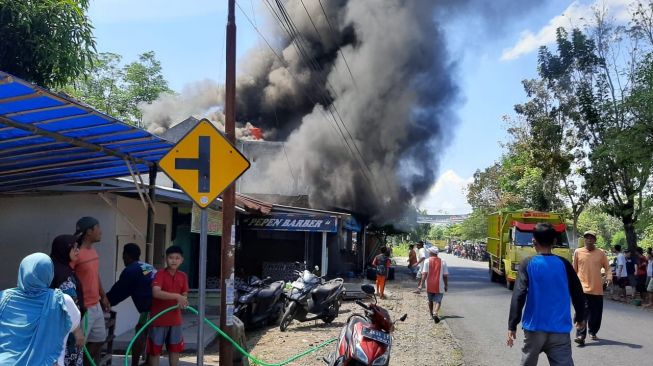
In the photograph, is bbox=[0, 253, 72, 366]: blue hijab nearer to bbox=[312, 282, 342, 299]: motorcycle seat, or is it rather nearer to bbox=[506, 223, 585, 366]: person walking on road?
bbox=[506, 223, 585, 366]: person walking on road

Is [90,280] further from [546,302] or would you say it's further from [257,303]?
[257,303]

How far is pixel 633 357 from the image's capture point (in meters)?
8.24

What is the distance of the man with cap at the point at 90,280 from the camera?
5.36 meters

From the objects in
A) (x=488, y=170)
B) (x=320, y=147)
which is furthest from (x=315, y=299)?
(x=488, y=170)

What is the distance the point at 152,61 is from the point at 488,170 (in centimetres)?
2922

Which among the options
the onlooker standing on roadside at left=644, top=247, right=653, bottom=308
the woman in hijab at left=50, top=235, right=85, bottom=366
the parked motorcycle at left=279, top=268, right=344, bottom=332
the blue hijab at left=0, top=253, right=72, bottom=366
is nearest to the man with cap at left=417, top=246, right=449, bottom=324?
the parked motorcycle at left=279, top=268, right=344, bottom=332

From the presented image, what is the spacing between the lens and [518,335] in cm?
998

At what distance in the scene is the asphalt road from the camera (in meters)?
8.16

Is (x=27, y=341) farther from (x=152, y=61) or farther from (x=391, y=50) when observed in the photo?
(x=152, y=61)

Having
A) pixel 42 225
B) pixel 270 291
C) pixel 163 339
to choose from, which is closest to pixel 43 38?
pixel 42 225

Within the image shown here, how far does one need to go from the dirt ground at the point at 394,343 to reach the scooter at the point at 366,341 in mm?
1904

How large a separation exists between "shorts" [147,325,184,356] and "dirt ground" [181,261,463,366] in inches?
72.2

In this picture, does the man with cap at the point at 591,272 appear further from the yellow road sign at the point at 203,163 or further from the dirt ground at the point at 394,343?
the yellow road sign at the point at 203,163

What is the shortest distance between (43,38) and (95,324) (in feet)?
25.9
